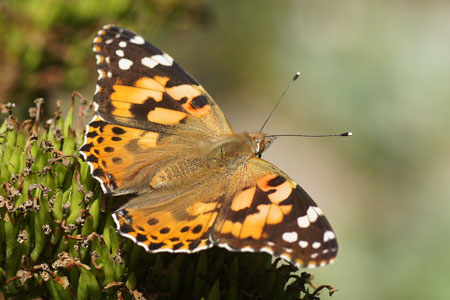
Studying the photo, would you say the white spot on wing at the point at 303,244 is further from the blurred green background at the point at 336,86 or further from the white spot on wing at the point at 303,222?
the blurred green background at the point at 336,86

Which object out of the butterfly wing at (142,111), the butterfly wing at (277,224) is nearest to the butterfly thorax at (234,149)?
the butterfly wing at (142,111)

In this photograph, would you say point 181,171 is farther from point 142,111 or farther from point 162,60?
point 162,60

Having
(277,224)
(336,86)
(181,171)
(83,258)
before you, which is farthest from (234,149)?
(336,86)

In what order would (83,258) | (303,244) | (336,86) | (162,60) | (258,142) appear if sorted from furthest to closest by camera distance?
(336,86), (162,60), (258,142), (83,258), (303,244)

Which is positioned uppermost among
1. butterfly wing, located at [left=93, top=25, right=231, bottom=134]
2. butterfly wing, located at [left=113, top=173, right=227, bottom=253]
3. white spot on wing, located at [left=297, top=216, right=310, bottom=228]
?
butterfly wing, located at [left=93, top=25, right=231, bottom=134]

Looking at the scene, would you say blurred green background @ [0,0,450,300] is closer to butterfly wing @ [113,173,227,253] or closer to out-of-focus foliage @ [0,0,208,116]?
out-of-focus foliage @ [0,0,208,116]

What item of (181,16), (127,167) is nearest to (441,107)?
(181,16)

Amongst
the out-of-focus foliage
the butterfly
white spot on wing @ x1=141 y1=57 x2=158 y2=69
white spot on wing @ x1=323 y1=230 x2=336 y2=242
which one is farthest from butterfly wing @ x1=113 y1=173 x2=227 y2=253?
the out-of-focus foliage
